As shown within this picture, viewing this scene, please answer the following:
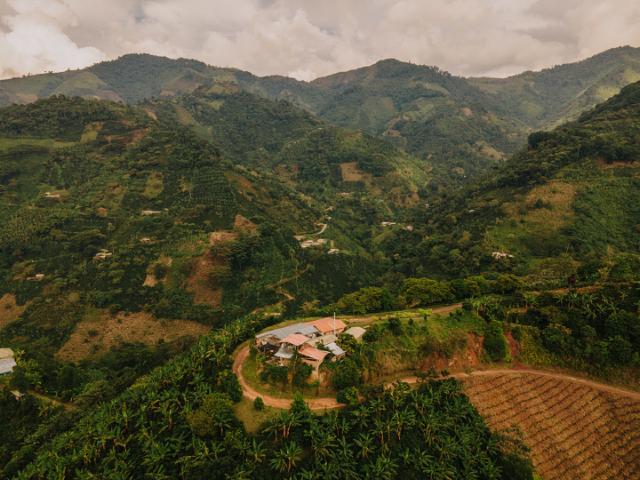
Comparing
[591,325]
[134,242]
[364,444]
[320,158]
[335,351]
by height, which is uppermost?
[320,158]

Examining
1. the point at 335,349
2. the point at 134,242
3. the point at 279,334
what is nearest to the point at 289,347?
the point at 279,334

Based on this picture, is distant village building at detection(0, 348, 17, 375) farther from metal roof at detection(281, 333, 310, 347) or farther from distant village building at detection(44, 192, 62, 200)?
distant village building at detection(44, 192, 62, 200)

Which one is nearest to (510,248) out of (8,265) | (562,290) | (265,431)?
(562,290)

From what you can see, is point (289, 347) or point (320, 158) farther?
point (320, 158)

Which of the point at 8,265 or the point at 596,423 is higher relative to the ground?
the point at 8,265

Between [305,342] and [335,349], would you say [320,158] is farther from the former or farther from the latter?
[335,349]

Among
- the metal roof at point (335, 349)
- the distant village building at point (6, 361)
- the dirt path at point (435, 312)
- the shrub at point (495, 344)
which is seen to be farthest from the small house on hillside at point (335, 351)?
the distant village building at point (6, 361)

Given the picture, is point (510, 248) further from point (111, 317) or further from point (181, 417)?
point (111, 317)
